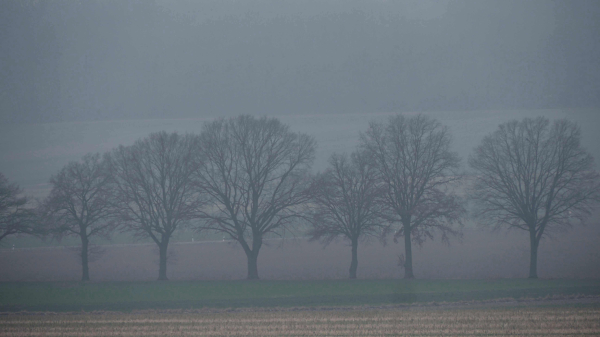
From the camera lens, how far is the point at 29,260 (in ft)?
130

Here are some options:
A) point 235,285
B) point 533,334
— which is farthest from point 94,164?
point 533,334

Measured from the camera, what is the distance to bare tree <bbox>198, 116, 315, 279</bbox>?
30969 millimetres

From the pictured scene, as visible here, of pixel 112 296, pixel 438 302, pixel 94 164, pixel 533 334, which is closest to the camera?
pixel 533 334

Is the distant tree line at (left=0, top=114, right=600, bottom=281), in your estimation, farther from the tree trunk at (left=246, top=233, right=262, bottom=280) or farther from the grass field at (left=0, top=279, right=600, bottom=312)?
the grass field at (left=0, top=279, right=600, bottom=312)

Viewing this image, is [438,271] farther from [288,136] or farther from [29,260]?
[29,260]

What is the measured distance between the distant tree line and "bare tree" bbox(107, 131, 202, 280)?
9 centimetres

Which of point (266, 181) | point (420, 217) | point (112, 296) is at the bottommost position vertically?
point (112, 296)

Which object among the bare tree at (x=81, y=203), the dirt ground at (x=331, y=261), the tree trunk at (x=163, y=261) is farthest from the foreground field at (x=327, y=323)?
the bare tree at (x=81, y=203)

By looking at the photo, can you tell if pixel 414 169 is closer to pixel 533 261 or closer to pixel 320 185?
pixel 320 185

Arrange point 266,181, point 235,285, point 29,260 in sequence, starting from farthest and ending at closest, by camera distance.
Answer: point 29,260 → point 266,181 → point 235,285

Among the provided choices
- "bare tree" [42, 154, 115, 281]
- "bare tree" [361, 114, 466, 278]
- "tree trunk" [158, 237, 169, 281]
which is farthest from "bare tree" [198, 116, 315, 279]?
"bare tree" [42, 154, 115, 281]

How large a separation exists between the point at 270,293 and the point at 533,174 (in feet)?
66.4

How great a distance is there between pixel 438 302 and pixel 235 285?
40.4ft

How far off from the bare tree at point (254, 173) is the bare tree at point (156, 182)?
1672 mm
